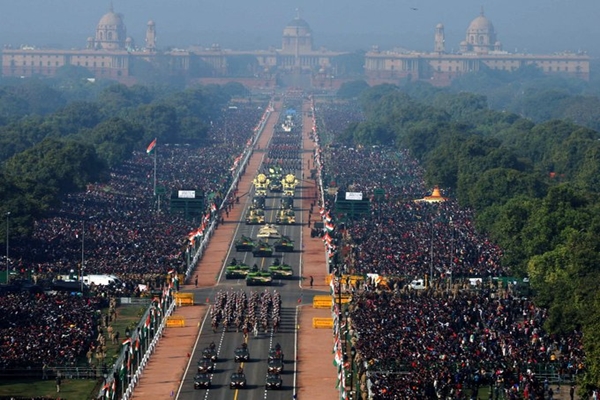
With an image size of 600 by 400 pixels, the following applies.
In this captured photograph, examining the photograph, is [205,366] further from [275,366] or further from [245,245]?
[245,245]

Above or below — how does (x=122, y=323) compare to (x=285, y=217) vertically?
below

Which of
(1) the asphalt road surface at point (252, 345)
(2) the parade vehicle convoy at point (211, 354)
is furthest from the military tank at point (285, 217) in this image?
(2) the parade vehicle convoy at point (211, 354)

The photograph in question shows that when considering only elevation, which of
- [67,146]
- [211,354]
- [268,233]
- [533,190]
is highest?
[67,146]

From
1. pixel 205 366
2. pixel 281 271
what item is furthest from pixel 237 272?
pixel 205 366

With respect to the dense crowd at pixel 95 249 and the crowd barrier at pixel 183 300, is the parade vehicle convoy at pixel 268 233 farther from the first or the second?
the crowd barrier at pixel 183 300

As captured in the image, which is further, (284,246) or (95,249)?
(284,246)

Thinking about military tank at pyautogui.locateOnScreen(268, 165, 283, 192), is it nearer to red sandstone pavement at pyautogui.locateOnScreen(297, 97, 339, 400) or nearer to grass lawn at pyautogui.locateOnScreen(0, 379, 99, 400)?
red sandstone pavement at pyautogui.locateOnScreen(297, 97, 339, 400)

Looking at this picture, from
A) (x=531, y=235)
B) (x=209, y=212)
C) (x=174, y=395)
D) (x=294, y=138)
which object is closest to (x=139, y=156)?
(x=294, y=138)

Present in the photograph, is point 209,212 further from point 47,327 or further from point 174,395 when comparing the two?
point 174,395

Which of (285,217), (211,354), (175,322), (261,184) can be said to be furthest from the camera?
(261,184)
